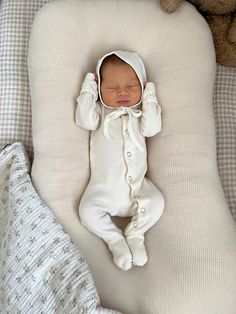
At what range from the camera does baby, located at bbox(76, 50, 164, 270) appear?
1136 millimetres

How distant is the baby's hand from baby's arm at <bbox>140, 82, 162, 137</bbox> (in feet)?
0.43

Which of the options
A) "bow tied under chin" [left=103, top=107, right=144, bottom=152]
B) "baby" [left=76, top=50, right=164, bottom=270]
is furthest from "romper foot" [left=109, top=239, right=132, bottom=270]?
"bow tied under chin" [left=103, top=107, right=144, bottom=152]

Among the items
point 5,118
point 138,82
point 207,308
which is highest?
point 138,82

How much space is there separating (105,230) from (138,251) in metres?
0.09

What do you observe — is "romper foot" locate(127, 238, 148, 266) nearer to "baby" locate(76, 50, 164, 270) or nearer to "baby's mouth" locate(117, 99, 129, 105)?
"baby" locate(76, 50, 164, 270)

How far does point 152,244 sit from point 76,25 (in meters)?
0.66

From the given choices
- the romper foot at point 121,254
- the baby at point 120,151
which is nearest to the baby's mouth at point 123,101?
the baby at point 120,151

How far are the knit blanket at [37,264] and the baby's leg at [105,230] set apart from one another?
66 millimetres

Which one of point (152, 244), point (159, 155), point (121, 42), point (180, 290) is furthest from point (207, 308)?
point (121, 42)

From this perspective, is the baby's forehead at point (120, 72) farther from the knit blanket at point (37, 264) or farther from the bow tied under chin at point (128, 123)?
the knit blanket at point (37, 264)

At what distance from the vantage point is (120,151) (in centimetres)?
122

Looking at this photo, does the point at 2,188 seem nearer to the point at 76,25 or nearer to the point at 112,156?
the point at 112,156

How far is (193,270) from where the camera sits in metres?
1.07

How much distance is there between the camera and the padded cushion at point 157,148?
1068mm
